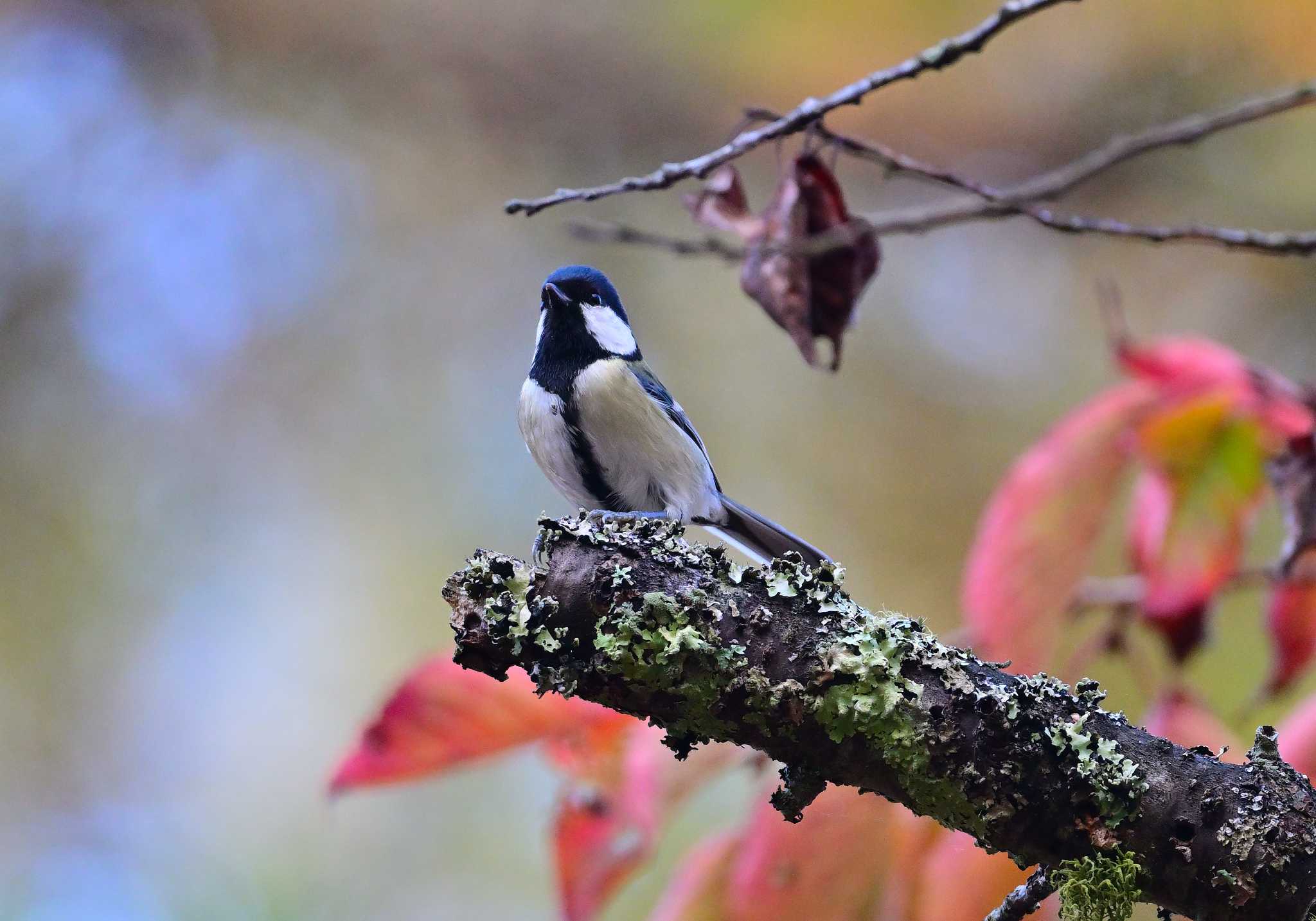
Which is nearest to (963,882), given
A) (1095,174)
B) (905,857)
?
(905,857)

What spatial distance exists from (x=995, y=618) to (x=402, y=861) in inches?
143

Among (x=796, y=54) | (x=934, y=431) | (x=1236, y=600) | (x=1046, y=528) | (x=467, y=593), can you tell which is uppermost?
(x=796, y=54)

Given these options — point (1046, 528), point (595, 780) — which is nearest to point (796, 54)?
point (1046, 528)

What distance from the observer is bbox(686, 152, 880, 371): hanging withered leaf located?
207 centimetres

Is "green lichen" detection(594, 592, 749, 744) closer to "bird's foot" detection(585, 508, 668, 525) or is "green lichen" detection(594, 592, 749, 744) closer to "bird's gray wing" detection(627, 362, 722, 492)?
"bird's foot" detection(585, 508, 668, 525)

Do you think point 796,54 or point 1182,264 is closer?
point 796,54

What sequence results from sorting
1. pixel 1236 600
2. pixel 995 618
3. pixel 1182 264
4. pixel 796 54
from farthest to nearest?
pixel 1182 264, pixel 796 54, pixel 1236 600, pixel 995 618

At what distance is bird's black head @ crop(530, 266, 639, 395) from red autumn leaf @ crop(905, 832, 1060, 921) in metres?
1.41

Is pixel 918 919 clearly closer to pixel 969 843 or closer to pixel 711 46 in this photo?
pixel 969 843

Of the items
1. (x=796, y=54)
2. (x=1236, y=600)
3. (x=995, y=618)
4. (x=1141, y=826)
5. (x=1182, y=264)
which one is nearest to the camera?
(x=1141, y=826)

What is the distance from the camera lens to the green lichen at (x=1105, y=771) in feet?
4.28

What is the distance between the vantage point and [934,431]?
491cm

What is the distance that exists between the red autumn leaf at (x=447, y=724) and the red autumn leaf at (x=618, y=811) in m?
0.15

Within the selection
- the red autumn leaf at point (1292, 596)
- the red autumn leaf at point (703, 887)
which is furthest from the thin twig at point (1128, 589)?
the red autumn leaf at point (703, 887)
